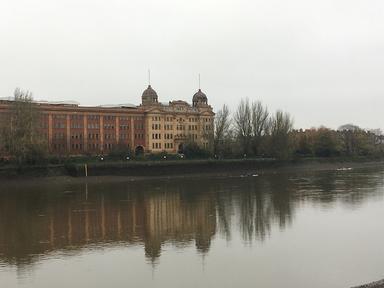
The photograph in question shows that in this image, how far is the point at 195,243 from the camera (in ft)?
85.6

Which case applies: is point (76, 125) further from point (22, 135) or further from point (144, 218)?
point (144, 218)

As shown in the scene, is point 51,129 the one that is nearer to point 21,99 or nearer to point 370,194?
point 21,99

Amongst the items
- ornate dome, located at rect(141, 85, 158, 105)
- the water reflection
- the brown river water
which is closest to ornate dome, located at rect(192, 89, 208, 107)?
ornate dome, located at rect(141, 85, 158, 105)

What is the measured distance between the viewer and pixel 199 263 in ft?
70.8

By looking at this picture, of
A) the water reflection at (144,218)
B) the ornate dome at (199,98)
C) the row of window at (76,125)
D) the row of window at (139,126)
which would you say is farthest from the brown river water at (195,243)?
the ornate dome at (199,98)

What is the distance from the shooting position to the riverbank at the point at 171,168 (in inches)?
3184

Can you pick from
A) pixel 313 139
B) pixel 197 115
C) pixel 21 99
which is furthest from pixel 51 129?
pixel 313 139

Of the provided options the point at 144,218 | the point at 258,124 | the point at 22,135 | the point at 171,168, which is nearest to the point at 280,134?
the point at 258,124

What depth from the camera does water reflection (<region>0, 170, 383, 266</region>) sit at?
26.6 m

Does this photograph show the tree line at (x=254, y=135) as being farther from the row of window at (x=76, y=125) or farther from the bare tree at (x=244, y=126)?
the row of window at (x=76, y=125)

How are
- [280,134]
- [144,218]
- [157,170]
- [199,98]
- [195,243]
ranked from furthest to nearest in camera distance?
[199,98]
[280,134]
[157,170]
[144,218]
[195,243]

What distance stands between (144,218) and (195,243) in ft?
35.7

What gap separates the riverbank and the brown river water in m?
35.2

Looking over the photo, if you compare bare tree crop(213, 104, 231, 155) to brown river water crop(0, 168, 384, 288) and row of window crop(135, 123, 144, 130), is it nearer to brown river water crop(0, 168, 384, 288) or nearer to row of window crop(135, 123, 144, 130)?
row of window crop(135, 123, 144, 130)
